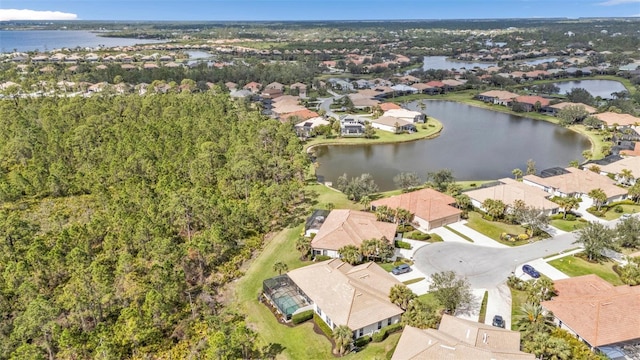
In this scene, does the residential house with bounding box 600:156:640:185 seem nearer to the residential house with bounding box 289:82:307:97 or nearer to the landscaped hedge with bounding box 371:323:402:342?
the landscaped hedge with bounding box 371:323:402:342

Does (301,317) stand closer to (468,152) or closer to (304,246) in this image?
(304,246)

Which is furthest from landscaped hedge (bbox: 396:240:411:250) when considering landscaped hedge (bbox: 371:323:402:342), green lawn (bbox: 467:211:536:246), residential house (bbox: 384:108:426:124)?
residential house (bbox: 384:108:426:124)

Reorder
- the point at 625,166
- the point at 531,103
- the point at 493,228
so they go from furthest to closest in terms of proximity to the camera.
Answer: the point at 531,103
the point at 625,166
the point at 493,228

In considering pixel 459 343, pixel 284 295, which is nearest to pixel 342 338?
pixel 284 295

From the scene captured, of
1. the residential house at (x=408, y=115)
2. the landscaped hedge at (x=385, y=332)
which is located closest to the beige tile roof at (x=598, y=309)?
the landscaped hedge at (x=385, y=332)

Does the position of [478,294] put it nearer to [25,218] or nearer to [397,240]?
[397,240]

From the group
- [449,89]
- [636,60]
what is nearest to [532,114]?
[449,89]
